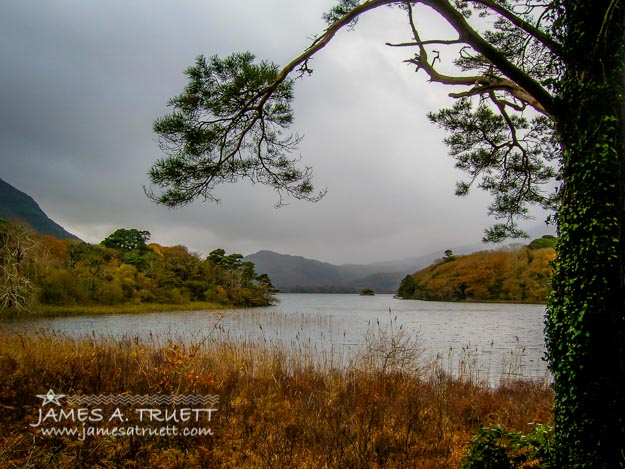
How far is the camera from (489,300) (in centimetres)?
5962

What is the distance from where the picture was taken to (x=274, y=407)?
5.35m

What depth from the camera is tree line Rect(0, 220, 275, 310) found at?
2770 cm

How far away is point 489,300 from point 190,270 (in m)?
44.4

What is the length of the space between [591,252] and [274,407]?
425cm

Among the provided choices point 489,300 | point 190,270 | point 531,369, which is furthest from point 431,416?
point 489,300

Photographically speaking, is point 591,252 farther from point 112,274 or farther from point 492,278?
point 492,278

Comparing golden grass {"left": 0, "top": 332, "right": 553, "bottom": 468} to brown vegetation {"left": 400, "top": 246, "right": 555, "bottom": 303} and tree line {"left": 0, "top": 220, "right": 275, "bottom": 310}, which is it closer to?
tree line {"left": 0, "top": 220, "right": 275, "bottom": 310}

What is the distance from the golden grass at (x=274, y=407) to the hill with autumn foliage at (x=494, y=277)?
149 feet

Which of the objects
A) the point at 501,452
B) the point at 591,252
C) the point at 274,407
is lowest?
the point at 274,407

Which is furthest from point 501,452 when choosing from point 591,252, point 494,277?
point 494,277

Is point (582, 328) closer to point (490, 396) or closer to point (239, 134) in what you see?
point (239, 134)

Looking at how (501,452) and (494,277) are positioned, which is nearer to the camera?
(501,452)

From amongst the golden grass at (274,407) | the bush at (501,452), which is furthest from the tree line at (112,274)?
the bush at (501,452)

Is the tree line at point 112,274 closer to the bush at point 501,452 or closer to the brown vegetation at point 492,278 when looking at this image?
the bush at point 501,452
